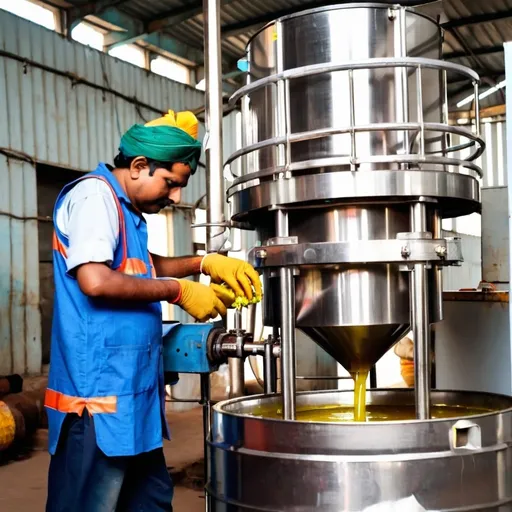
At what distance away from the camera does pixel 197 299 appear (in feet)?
6.58

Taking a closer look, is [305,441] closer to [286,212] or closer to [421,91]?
[286,212]

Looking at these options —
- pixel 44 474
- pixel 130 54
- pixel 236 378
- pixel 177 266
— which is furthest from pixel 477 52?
pixel 177 266

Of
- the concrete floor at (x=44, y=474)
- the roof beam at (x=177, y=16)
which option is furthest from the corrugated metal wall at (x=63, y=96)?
the concrete floor at (x=44, y=474)

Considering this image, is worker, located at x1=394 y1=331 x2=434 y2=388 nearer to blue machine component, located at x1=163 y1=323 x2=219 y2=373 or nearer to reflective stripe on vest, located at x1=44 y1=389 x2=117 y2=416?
blue machine component, located at x1=163 y1=323 x2=219 y2=373

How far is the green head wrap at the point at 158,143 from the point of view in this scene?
1.97 metres

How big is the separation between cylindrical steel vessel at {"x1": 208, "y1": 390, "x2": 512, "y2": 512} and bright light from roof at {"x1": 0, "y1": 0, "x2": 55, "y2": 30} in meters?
5.38

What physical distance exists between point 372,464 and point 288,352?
0.37 metres

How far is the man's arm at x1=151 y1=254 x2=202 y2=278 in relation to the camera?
7.78ft

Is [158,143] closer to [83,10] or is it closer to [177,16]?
[83,10]

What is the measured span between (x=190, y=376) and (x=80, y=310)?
4484 mm

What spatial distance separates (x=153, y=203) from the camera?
2.06 m

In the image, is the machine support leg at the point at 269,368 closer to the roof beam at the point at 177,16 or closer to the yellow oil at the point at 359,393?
the yellow oil at the point at 359,393

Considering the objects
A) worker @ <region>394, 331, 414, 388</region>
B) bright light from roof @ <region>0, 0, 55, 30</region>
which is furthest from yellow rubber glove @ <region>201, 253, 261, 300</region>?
bright light from roof @ <region>0, 0, 55, 30</region>

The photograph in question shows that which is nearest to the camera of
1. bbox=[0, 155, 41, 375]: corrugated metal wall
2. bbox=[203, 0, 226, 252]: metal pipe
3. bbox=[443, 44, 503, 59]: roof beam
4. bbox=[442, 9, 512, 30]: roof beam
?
bbox=[203, 0, 226, 252]: metal pipe
